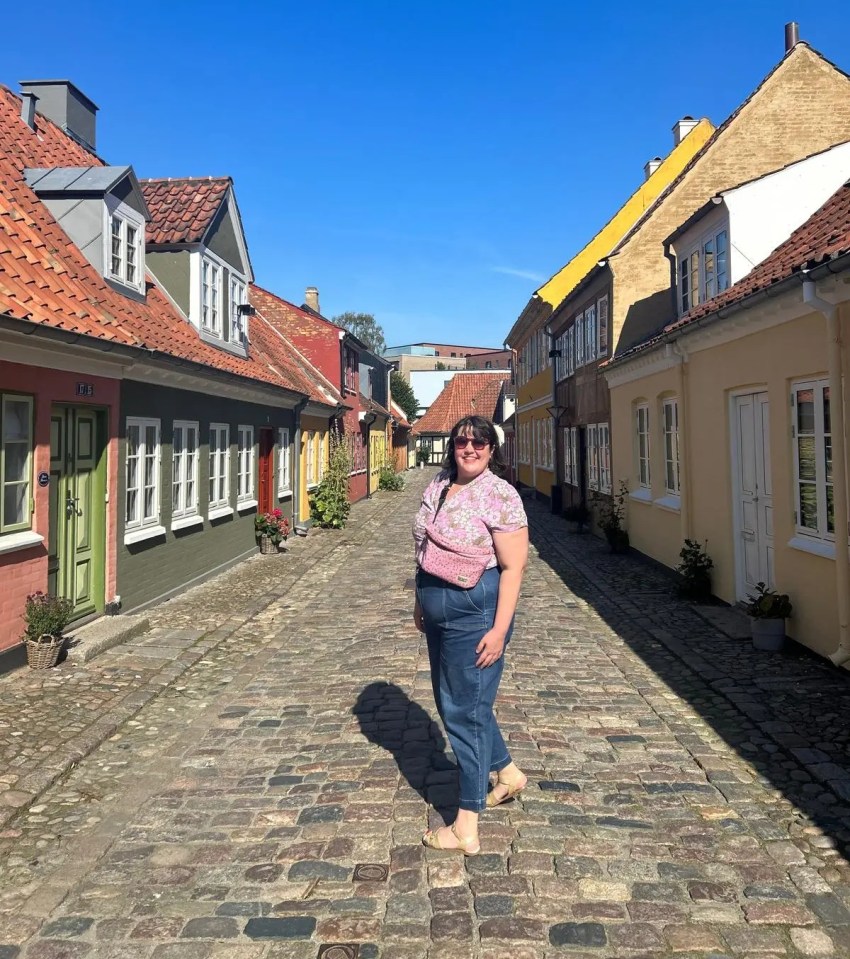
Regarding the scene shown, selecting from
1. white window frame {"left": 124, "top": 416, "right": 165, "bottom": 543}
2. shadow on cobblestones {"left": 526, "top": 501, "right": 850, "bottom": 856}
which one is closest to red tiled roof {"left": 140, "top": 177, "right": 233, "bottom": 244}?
white window frame {"left": 124, "top": 416, "right": 165, "bottom": 543}

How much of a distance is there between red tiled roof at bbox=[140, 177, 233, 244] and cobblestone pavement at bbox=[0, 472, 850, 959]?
6.69 meters

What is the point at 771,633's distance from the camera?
6.81 m

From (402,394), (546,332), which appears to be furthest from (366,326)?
(546,332)


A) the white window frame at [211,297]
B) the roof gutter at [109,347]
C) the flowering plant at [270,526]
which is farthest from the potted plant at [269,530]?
the white window frame at [211,297]

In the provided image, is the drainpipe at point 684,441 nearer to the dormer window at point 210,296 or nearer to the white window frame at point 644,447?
the white window frame at point 644,447

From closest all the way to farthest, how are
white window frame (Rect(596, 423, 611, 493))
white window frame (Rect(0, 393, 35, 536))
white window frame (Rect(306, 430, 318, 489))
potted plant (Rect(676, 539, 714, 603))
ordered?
1. white window frame (Rect(0, 393, 35, 536))
2. potted plant (Rect(676, 539, 714, 603))
3. white window frame (Rect(596, 423, 611, 493))
4. white window frame (Rect(306, 430, 318, 489))

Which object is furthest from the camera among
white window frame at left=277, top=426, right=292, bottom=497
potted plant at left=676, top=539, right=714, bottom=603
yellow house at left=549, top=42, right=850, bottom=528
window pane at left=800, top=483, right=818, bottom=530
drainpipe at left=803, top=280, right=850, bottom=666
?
white window frame at left=277, top=426, right=292, bottom=497

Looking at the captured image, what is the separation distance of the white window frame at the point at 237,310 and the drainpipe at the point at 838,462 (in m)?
9.65

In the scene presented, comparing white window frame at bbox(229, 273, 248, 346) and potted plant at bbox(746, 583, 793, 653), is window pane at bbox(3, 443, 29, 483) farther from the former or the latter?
white window frame at bbox(229, 273, 248, 346)

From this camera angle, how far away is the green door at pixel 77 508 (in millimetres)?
7117

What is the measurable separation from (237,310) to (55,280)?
241 inches

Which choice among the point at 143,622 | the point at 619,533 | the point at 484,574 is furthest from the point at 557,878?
the point at 619,533

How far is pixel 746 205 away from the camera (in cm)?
965

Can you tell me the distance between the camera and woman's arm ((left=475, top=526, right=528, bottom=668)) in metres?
3.31
